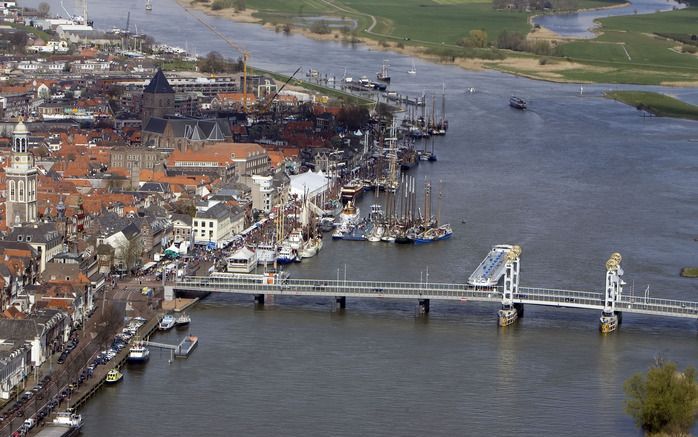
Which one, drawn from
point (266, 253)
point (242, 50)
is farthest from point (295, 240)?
point (242, 50)

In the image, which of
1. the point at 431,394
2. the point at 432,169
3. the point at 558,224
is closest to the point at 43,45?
the point at 432,169

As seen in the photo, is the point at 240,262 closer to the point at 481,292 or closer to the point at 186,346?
the point at 481,292

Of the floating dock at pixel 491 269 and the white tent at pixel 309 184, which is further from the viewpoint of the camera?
the white tent at pixel 309 184

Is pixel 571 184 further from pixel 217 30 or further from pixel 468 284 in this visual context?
pixel 217 30

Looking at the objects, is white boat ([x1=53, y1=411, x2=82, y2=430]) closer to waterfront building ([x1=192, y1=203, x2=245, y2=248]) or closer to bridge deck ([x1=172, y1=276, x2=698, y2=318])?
bridge deck ([x1=172, y1=276, x2=698, y2=318])

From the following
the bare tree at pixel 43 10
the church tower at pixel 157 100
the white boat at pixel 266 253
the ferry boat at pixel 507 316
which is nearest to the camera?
the ferry boat at pixel 507 316

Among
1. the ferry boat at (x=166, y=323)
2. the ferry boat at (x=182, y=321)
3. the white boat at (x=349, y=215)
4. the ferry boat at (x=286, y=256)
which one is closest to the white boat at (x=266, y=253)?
the ferry boat at (x=286, y=256)

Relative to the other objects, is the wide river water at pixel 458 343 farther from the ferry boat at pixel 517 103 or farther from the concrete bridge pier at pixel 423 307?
the ferry boat at pixel 517 103

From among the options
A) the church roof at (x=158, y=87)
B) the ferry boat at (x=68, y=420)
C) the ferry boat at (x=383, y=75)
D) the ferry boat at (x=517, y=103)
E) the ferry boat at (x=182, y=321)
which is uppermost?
the church roof at (x=158, y=87)

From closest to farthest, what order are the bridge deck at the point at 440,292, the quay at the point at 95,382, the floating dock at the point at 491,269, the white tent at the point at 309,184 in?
the quay at the point at 95,382 → the bridge deck at the point at 440,292 → the floating dock at the point at 491,269 → the white tent at the point at 309,184
